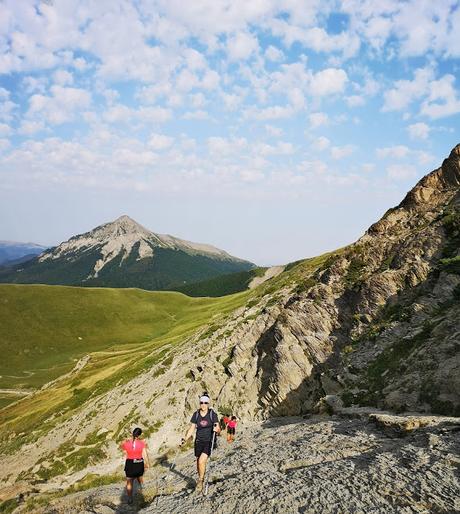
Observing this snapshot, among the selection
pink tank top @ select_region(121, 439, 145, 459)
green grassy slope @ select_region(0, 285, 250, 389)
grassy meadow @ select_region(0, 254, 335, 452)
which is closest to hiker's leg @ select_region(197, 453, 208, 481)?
pink tank top @ select_region(121, 439, 145, 459)

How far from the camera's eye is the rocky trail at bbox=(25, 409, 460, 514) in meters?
11.9

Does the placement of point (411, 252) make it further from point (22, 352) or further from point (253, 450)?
point (22, 352)

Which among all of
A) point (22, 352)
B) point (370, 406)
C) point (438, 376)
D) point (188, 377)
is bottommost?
point (22, 352)

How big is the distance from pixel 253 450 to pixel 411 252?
23.4 meters

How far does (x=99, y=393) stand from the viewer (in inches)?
2402

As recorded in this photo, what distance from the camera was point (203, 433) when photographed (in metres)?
16.8

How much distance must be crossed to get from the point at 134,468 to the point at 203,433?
200 inches

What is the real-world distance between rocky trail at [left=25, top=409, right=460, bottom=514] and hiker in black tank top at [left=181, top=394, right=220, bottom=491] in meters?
1.01

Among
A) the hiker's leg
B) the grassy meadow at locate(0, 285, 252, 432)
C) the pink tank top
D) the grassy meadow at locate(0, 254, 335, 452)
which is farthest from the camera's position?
the grassy meadow at locate(0, 285, 252, 432)

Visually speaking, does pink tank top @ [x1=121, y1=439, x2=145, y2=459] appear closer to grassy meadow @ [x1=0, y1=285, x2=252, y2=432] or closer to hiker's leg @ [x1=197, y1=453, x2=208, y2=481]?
hiker's leg @ [x1=197, y1=453, x2=208, y2=481]

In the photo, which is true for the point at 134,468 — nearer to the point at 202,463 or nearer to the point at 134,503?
the point at 134,503

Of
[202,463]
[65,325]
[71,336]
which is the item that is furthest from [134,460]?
[65,325]

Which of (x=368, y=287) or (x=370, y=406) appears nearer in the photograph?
(x=370, y=406)

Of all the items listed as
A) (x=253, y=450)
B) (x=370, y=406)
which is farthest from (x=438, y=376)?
(x=253, y=450)
